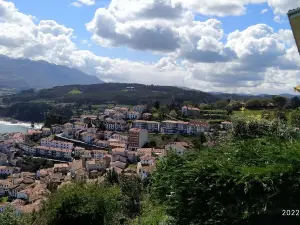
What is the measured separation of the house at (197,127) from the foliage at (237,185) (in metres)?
52.3

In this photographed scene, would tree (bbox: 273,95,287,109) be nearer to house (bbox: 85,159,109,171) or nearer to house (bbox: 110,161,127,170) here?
house (bbox: 110,161,127,170)

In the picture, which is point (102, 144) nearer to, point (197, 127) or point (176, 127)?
point (176, 127)

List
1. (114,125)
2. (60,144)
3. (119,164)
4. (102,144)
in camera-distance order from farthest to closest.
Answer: (114,125)
(60,144)
(102,144)
(119,164)

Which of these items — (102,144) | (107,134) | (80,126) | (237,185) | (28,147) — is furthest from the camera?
(80,126)

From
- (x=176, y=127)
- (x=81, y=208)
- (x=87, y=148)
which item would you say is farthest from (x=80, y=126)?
(x=81, y=208)

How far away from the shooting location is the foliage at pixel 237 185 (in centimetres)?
387

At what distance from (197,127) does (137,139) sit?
999cm

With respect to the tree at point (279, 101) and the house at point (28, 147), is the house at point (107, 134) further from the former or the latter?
the tree at point (279, 101)

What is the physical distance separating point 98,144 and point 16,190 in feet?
79.4

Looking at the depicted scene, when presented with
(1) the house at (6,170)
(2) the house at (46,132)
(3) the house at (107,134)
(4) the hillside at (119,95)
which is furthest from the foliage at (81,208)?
(4) the hillside at (119,95)

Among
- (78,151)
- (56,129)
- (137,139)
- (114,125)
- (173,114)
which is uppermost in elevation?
(173,114)

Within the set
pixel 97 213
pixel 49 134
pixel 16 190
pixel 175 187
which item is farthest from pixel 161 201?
pixel 49 134

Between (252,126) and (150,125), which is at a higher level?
(252,126)

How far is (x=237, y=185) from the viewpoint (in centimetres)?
399
